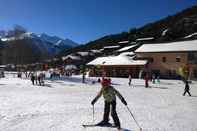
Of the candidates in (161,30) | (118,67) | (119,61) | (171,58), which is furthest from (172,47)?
(161,30)

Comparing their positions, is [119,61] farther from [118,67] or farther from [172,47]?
[172,47]

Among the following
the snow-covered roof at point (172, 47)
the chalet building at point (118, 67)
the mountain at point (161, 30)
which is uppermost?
the mountain at point (161, 30)

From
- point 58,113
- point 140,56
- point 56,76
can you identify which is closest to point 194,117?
point 58,113

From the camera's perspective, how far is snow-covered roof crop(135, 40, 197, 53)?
46.5 meters

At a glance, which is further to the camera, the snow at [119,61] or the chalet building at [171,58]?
the snow at [119,61]

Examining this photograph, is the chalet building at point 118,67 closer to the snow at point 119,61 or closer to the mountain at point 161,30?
the snow at point 119,61

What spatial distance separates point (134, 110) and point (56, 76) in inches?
1359

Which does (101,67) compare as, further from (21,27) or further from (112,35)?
(112,35)

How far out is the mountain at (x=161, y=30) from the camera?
78938 millimetres

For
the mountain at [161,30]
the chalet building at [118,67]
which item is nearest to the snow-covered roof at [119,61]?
the chalet building at [118,67]

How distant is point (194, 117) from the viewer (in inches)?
453

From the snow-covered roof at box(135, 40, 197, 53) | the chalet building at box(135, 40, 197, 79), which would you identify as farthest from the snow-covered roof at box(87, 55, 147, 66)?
the snow-covered roof at box(135, 40, 197, 53)

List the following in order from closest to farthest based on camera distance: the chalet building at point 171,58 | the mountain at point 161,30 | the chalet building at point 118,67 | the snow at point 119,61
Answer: the chalet building at point 171,58 < the chalet building at point 118,67 < the snow at point 119,61 < the mountain at point 161,30

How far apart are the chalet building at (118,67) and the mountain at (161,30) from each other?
28977mm
